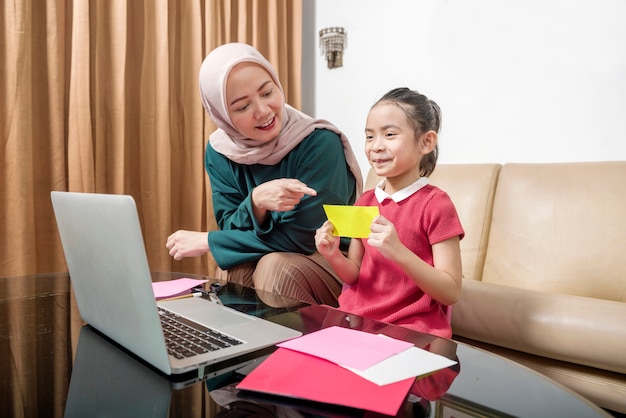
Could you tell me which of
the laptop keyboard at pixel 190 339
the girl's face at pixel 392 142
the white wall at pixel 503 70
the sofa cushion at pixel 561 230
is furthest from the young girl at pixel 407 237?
the white wall at pixel 503 70

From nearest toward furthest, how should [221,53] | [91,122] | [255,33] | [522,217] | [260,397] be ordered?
[260,397]
[221,53]
[522,217]
[91,122]
[255,33]

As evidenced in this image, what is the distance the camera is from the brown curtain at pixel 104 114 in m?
1.95

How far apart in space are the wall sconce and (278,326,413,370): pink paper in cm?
233

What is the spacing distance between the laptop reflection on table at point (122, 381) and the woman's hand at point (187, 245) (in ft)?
2.42

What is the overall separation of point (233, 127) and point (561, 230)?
1233 mm

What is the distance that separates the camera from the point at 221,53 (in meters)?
1.47

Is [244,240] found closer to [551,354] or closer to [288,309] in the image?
[288,309]

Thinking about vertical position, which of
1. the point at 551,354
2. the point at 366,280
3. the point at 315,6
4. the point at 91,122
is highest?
the point at 315,6

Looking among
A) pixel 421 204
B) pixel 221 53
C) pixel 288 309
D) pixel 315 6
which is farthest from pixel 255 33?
pixel 288 309

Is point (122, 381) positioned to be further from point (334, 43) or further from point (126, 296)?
point (334, 43)

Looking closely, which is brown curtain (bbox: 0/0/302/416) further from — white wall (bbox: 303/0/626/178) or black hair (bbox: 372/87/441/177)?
black hair (bbox: 372/87/441/177)

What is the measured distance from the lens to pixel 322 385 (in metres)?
0.57

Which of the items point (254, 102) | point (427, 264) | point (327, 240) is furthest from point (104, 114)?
point (427, 264)

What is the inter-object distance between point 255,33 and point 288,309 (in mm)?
2191
